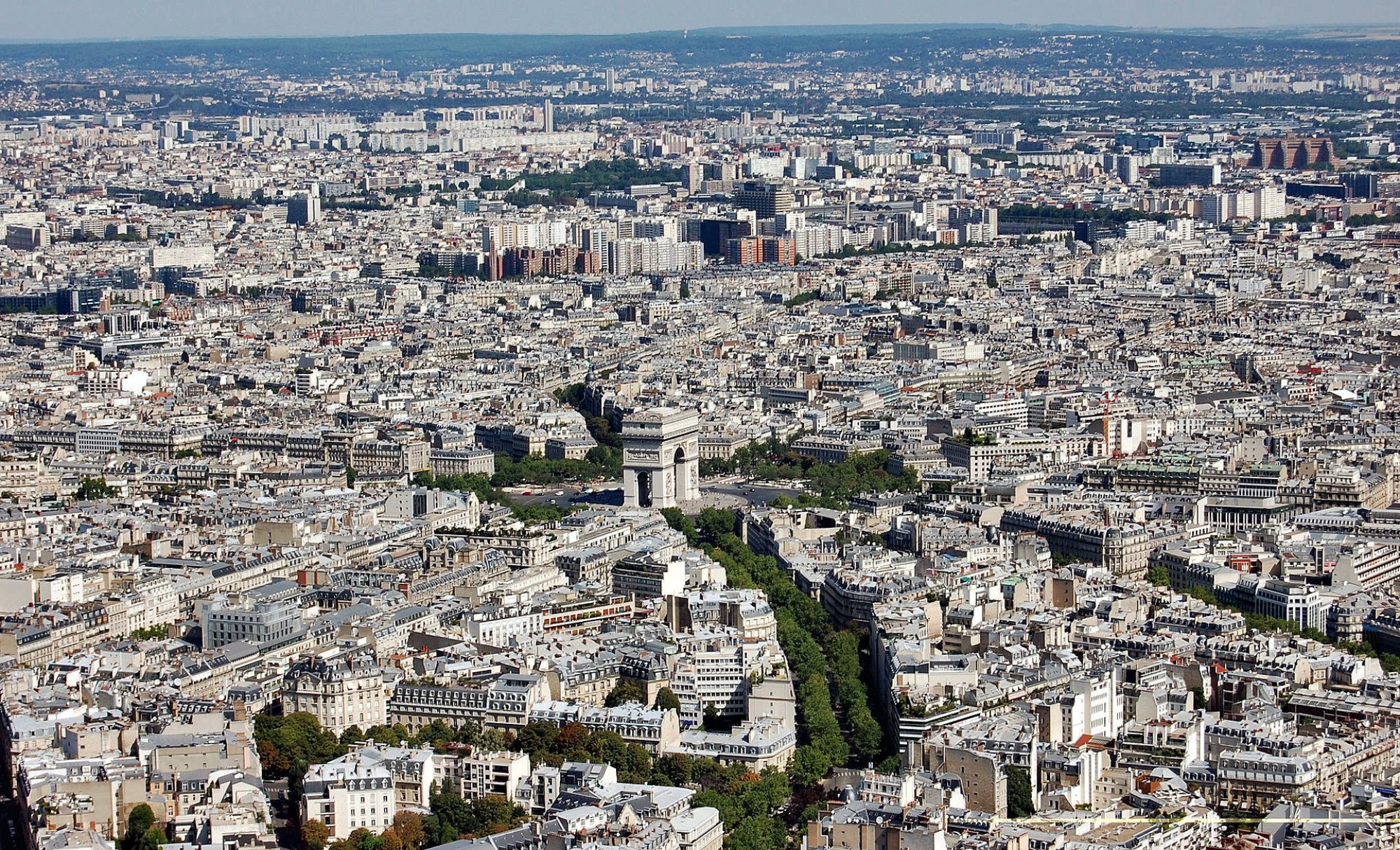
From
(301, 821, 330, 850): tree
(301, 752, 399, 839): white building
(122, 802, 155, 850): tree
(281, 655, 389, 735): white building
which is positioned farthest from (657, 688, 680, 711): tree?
(122, 802, 155, 850): tree

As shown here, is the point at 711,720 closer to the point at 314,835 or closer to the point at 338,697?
the point at 338,697

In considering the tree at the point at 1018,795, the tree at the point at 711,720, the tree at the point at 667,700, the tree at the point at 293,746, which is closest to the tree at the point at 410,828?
the tree at the point at 293,746

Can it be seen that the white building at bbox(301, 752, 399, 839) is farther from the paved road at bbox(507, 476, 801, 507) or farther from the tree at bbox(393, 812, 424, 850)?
the paved road at bbox(507, 476, 801, 507)

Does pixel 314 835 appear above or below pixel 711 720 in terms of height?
above

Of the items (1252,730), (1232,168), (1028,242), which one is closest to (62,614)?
(1252,730)

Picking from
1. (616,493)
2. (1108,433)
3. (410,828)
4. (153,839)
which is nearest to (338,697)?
(410,828)

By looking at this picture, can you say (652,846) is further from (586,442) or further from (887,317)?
(887,317)

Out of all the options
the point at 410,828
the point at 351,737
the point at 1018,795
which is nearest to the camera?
the point at 410,828
